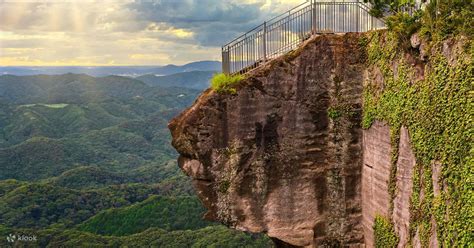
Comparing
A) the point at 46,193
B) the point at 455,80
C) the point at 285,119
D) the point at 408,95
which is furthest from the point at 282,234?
the point at 46,193

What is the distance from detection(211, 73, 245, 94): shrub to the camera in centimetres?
1384

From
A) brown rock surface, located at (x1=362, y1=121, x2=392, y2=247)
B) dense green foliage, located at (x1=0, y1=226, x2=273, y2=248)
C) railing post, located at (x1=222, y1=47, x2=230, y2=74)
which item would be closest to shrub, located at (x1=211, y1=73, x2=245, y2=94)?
railing post, located at (x1=222, y1=47, x2=230, y2=74)

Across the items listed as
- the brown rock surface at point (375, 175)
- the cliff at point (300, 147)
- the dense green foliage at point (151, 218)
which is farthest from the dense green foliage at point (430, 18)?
the dense green foliage at point (151, 218)

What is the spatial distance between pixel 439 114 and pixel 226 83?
6.07m

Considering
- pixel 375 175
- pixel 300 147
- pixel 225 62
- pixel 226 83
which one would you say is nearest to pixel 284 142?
pixel 300 147

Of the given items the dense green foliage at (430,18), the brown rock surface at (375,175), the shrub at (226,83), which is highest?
the dense green foliage at (430,18)

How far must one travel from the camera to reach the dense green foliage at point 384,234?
41.8 ft

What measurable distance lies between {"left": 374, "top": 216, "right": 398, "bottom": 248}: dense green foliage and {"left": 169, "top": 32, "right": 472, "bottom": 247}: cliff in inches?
1.3

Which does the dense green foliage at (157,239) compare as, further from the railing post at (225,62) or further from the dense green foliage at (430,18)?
the dense green foliage at (430,18)

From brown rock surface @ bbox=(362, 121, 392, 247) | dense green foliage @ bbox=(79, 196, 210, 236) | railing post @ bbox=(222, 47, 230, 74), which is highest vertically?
railing post @ bbox=(222, 47, 230, 74)

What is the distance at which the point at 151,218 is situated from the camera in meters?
96.1

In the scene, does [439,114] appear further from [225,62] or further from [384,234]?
[225,62]

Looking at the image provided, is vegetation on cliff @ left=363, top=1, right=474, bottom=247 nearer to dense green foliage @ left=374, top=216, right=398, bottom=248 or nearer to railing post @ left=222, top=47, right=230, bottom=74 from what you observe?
dense green foliage @ left=374, top=216, right=398, bottom=248

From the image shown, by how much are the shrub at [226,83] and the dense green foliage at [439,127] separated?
432 centimetres
